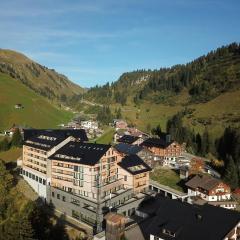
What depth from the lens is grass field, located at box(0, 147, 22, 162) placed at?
403 ft

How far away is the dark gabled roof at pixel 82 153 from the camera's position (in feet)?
287

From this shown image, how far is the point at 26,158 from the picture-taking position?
105m

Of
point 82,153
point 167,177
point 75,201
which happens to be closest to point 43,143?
point 82,153

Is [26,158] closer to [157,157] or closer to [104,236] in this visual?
[104,236]

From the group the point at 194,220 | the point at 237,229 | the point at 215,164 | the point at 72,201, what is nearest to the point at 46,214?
the point at 72,201

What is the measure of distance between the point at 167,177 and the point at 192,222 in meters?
61.5

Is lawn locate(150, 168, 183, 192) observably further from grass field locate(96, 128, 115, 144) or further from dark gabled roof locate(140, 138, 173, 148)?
grass field locate(96, 128, 115, 144)

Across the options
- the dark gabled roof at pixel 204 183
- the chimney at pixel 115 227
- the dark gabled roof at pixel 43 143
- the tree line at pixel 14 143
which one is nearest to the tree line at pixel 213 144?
the dark gabled roof at pixel 204 183

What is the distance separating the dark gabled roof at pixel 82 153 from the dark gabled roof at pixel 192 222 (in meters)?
25.3

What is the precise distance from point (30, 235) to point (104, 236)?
13.7m

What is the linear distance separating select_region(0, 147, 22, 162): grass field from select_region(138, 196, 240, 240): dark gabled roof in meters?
69.4

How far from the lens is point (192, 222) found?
6012 centimetres

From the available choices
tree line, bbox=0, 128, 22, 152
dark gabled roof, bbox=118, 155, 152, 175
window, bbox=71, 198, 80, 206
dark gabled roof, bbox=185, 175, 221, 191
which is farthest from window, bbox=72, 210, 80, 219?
tree line, bbox=0, 128, 22, 152

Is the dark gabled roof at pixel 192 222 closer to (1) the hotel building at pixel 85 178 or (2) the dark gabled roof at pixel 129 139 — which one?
(1) the hotel building at pixel 85 178
